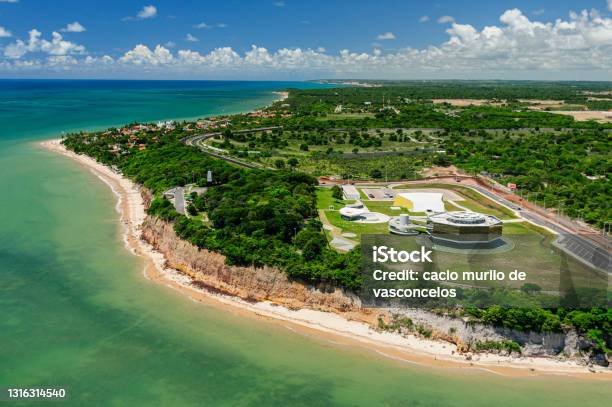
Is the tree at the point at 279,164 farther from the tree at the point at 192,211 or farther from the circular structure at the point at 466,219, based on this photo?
the circular structure at the point at 466,219

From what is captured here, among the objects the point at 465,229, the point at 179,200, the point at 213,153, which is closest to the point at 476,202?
the point at 465,229

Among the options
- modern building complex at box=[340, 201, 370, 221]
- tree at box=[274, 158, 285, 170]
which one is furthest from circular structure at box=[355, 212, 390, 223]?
tree at box=[274, 158, 285, 170]

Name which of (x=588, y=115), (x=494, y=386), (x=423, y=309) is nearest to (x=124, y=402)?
(x=423, y=309)

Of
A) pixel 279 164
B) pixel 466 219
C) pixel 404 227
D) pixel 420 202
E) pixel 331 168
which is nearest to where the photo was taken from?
pixel 466 219

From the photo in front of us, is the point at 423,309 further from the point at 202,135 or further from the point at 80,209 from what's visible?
the point at 202,135

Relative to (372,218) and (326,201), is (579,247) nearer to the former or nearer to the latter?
(372,218)

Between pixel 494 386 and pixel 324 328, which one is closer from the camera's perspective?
pixel 494 386
